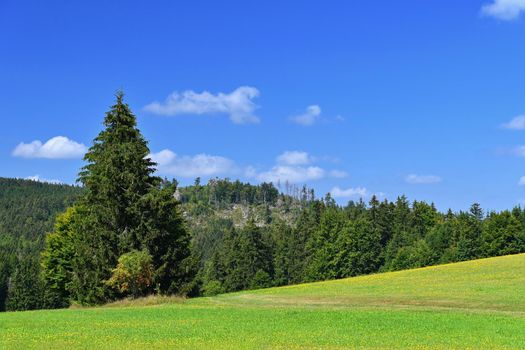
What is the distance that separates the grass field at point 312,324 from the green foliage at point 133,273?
204cm

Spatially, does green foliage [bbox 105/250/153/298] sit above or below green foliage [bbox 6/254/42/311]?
above

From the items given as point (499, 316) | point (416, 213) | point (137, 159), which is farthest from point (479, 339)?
point (416, 213)

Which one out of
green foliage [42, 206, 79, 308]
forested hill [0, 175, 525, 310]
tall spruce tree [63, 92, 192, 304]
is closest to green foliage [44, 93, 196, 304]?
tall spruce tree [63, 92, 192, 304]

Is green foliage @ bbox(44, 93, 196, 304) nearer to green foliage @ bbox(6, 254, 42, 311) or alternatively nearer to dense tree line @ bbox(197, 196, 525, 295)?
dense tree line @ bbox(197, 196, 525, 295)

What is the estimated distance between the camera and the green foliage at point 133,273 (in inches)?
1825

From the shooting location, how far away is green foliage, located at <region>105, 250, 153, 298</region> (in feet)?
152

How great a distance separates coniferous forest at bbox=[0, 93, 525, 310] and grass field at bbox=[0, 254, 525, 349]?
4.59 m

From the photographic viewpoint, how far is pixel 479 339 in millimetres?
23453

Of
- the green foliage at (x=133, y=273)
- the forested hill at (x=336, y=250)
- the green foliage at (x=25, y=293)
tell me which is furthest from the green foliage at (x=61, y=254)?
the green foliage at (x=25, y=293)

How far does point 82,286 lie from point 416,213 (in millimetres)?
99519

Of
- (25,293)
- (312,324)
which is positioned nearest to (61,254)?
(312,324)

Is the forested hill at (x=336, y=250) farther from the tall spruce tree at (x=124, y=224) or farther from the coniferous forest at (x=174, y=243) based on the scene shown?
the tall spruce tree at (x=124, y=224)

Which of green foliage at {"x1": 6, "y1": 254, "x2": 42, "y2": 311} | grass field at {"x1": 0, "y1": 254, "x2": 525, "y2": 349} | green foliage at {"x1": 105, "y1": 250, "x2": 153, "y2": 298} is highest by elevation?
green foliage at {"x1": 105, "y1": 250, "x2": 153, "y2": 298}

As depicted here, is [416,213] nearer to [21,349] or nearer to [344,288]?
[344,288]
